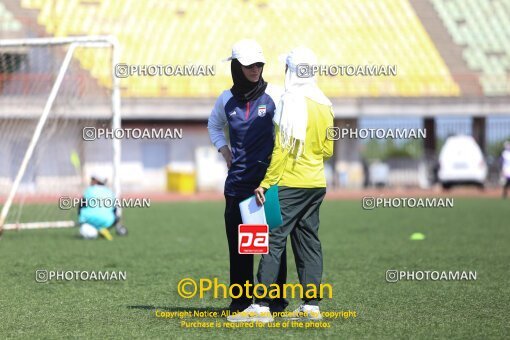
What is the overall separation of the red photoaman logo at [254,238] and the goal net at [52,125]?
903 cm

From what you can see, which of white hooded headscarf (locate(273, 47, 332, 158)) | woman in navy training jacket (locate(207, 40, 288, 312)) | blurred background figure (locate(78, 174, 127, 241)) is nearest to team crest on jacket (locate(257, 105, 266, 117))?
woman in navy training jacket (locate(207, 40, 288, 312))

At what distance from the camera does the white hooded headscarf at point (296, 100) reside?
7.00 meters

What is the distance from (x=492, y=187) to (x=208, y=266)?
109 feet

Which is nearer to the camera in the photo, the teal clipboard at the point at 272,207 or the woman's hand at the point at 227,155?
the teal clipboard at the point at 272,207

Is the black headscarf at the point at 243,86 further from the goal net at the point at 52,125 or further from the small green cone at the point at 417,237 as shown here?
the small green cone at the point at 417,237

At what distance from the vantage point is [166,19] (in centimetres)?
4603

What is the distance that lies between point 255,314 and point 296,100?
1.69 meters

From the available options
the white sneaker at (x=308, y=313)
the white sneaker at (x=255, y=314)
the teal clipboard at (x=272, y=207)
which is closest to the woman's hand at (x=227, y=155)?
the teal clipboard at (x=272, y=207)

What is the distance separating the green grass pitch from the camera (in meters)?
7.11

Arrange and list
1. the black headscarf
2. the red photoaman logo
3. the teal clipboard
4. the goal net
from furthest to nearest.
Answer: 1. the goal net
2. the black headscarf
3. the teal clipboard
4. the red photoaman logo

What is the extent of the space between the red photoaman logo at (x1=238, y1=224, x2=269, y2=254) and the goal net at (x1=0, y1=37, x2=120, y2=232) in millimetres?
9033

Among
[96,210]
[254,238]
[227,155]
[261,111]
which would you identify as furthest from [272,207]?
[96,210]

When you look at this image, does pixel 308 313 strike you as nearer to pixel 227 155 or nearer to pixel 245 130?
pixel 227 155

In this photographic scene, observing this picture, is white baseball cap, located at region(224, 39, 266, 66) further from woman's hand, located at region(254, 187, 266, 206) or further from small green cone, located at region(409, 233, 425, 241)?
small green cone, located at region(409, 233, 425, 241)
